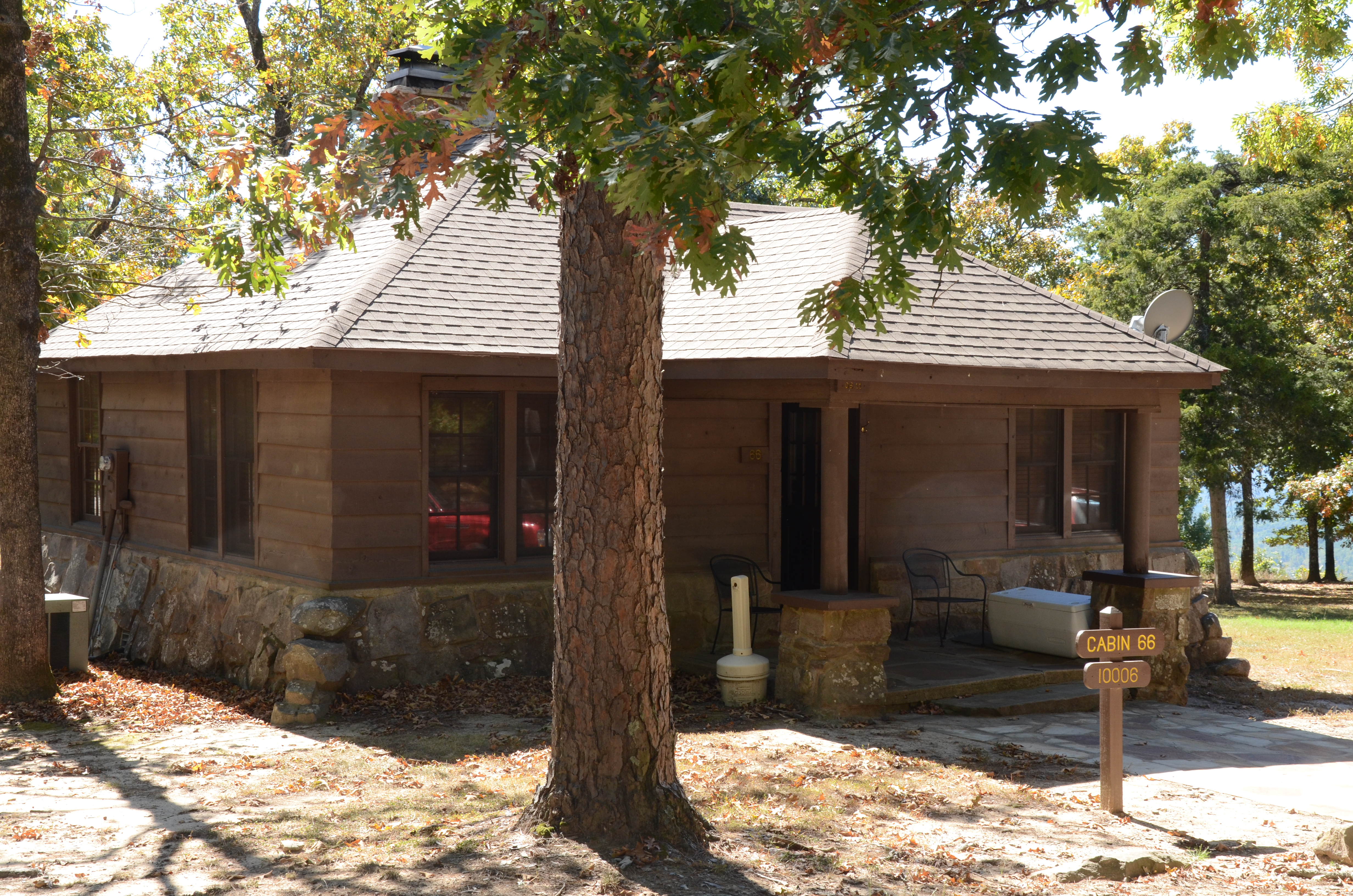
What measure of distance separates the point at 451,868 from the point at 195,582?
6593 millimetres

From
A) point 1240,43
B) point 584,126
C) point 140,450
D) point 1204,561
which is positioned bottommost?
point 1204,561

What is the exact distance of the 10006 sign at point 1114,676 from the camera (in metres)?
6.79

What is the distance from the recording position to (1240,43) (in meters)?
5.58

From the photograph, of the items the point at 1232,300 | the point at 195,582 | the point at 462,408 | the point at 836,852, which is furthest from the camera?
the point at 1232,300

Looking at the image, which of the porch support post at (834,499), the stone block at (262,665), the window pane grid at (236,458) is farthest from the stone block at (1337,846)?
the window pane grid at (236,458)

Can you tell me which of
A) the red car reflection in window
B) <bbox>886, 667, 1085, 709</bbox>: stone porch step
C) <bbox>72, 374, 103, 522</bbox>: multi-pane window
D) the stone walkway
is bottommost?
the stone walkway

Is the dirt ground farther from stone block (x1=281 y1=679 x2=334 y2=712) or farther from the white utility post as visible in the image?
the white utility post

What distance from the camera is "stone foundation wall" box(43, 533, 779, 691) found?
380 inches

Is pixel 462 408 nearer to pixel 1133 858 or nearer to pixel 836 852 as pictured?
pixel 836 852

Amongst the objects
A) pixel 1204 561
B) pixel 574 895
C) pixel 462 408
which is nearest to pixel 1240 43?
pixel 574 895

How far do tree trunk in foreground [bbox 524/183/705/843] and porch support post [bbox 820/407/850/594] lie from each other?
345 centimetres

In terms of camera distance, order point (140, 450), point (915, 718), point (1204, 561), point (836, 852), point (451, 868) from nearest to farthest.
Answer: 1. point (451, 868)
2. point (836, 852)
3. point (915, 718)
4. point (140, 450)
5. point (1204, 561)

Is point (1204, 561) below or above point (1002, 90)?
below

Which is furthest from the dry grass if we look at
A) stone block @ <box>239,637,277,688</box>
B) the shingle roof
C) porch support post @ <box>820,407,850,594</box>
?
stone block @ <box>239,637,277,688</box>
